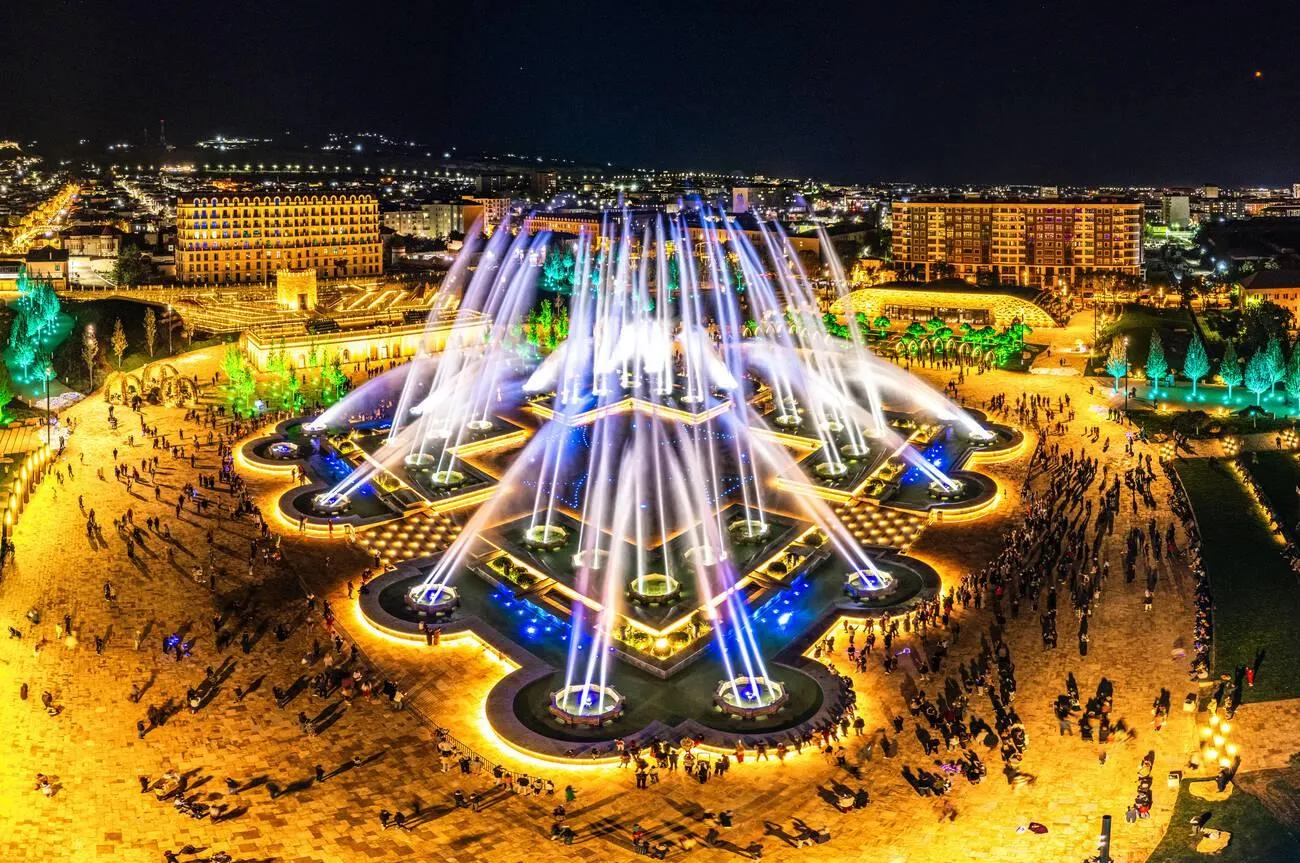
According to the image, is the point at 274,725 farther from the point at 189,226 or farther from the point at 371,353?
the point at 189,226

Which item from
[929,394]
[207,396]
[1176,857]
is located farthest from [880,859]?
[207,396]

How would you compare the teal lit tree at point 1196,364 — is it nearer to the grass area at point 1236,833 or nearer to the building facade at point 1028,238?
the grass area at point 1236,833

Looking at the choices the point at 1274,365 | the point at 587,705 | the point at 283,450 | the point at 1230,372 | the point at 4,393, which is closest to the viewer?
the point at 587,705

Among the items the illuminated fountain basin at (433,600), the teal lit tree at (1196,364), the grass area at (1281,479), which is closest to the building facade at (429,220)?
the teal lit tree at (1196,364)

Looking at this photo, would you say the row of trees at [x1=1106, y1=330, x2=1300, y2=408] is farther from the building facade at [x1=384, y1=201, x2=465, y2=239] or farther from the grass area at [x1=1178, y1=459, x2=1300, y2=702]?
the building facade at [x1=384, y1=201, x2=465, y2=239]

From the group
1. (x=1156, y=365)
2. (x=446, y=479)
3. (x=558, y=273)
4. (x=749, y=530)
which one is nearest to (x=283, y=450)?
(x=446, y=479)

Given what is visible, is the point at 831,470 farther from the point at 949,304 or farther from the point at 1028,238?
the point at 1028,238
